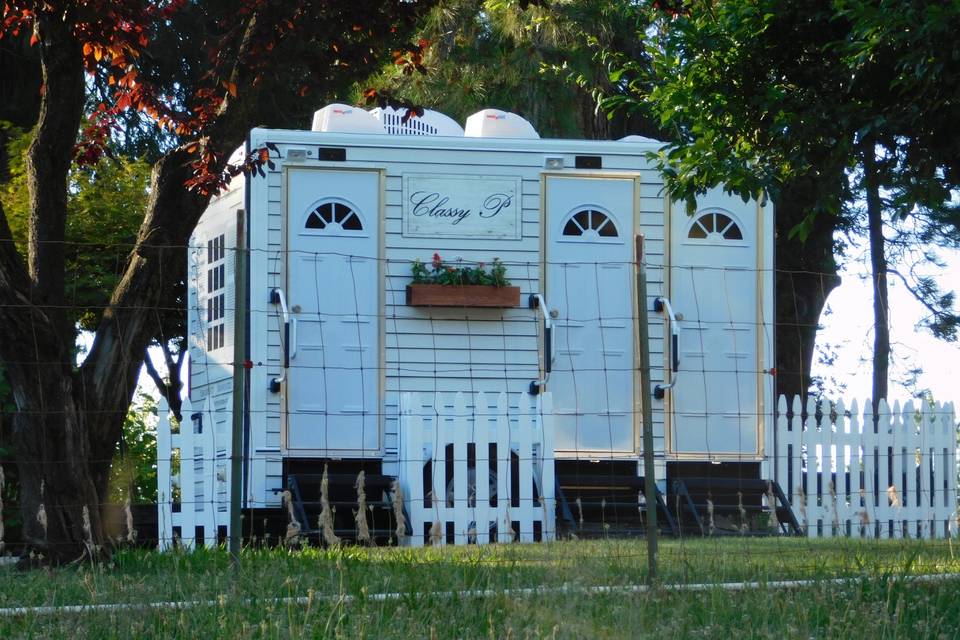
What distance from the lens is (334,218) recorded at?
11.9 m

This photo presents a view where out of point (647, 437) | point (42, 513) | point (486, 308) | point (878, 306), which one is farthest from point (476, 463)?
point (878, 306)

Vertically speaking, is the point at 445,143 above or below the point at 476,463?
above

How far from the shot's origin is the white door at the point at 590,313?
12.1 meters

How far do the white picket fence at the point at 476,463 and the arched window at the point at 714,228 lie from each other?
2.24 m

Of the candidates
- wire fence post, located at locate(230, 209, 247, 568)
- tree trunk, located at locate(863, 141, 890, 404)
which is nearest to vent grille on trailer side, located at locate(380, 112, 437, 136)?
tree trunk, located at locate(863, 141, 890, 404)

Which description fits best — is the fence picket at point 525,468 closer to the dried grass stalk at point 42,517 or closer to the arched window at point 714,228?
the arched window at point 714,228

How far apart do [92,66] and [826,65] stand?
4.61 m

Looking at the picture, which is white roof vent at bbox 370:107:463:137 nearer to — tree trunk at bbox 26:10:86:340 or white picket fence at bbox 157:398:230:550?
white picket fence at bbox 157:398:230:550

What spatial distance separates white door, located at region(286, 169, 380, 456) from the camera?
11.6 m

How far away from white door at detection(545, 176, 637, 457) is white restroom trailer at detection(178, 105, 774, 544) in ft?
0.05

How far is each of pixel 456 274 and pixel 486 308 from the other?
1.31ft

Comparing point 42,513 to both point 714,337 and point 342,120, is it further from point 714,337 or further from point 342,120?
point 714,337

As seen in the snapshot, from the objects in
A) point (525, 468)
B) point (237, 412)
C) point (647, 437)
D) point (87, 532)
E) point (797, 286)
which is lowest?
point (87, 532)

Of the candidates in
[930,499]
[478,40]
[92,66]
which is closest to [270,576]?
[92,66]
